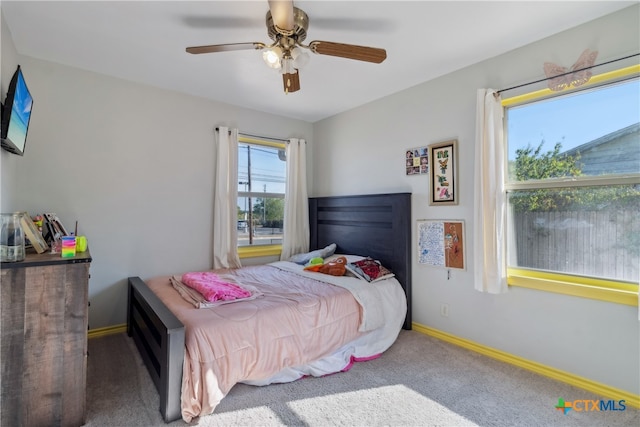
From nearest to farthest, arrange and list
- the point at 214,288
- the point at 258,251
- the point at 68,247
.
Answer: the point at 68,247 → the point at 214,288 → the point at 258,251

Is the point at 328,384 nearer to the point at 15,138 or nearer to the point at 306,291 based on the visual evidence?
the point at 306,291

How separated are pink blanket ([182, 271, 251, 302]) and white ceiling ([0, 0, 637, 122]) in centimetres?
189

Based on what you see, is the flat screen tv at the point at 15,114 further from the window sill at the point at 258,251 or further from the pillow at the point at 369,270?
the pillow at the point at 369,270

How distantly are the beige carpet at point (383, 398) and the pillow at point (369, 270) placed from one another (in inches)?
28.4

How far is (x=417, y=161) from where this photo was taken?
3.14m

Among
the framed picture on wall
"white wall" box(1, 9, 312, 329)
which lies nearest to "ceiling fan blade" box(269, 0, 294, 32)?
the framed picture on wall

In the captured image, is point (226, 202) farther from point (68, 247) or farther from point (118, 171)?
Result: point (68, 247)

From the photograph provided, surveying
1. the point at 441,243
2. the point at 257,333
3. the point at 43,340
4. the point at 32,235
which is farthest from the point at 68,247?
the point at 441,243

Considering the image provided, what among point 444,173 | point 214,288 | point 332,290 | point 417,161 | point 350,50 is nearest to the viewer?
point 350,50

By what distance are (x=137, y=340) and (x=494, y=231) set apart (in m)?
3.08

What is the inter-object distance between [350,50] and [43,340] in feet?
7.61

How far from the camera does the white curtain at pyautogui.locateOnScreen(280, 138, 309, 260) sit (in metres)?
4.12

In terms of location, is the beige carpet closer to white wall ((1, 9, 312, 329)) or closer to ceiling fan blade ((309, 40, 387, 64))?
white wall ((1, 9, 312, 329))

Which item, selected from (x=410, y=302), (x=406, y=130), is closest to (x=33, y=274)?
(x=410, y=302)
